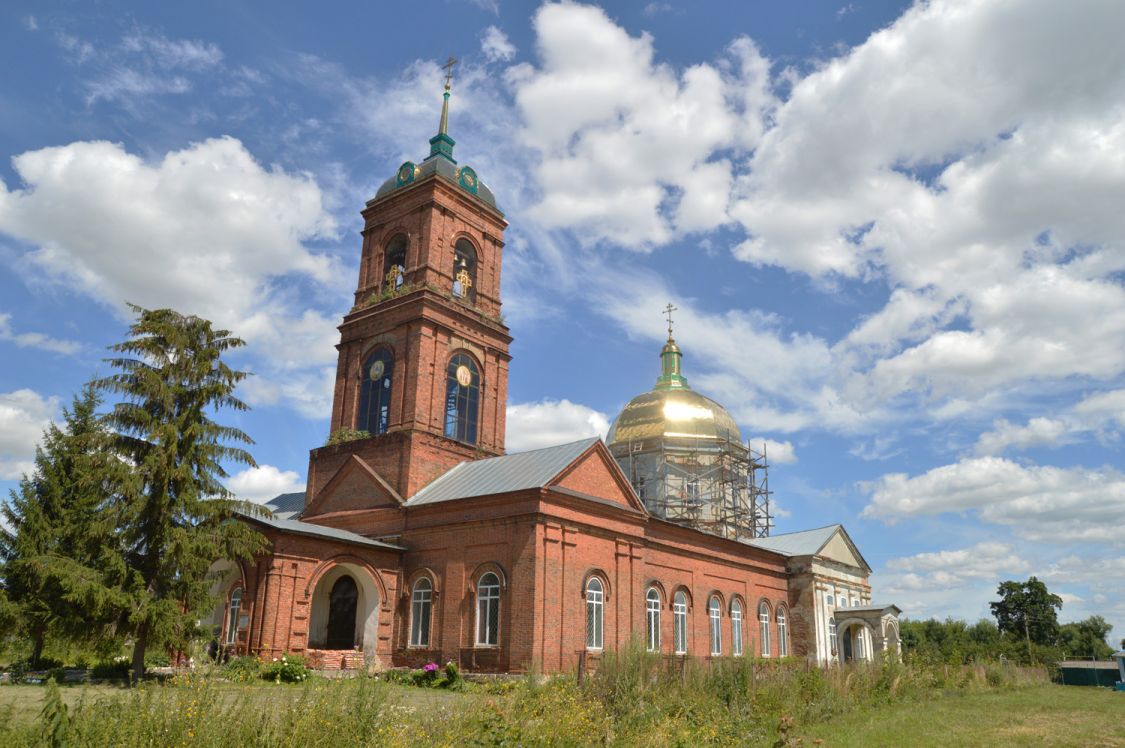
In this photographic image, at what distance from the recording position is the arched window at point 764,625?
36.2 metres

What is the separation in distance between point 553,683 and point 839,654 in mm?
30653

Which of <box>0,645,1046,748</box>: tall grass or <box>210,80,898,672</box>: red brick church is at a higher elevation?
<box>210,80,898,672</box>: red brick church

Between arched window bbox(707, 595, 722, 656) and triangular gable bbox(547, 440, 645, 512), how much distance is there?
718 cm

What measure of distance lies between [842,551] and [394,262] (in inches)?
1018

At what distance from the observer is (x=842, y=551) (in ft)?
138

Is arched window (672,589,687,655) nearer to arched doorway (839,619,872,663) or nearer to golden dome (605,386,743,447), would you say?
arched doorway (839,619,872,663)

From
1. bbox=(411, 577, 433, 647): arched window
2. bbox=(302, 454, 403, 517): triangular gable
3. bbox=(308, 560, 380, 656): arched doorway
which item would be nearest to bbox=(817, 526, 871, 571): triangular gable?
bbox=(411, 577, 433, 647): arched window

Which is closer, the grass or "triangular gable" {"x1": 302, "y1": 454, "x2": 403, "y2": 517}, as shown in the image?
the grass

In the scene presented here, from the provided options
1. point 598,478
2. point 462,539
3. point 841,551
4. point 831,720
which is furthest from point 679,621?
point 831,720

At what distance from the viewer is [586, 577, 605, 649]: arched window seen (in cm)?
2561

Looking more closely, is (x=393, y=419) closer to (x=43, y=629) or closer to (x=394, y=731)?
(x=43, y=629)

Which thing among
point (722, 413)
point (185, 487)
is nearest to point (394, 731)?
point (185, 487)

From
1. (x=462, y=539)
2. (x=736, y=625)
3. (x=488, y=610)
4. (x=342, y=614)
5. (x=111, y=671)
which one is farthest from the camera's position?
(x=736, y=625)

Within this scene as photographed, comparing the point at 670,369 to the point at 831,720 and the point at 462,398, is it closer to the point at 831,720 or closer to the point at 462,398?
the point at 462,398
